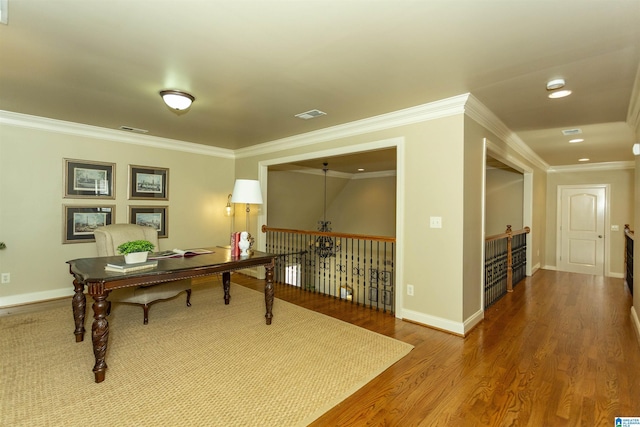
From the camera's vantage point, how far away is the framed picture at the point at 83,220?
13.7 feet

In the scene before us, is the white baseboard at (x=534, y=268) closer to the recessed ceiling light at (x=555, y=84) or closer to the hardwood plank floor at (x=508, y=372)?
the hardwood plank floor at (x=508, y=372)

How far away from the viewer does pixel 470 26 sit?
186cm

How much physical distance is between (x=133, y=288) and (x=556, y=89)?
4451mm

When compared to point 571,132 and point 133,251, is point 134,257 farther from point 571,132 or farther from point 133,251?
point 571,132

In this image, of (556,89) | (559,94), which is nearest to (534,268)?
(559,94)

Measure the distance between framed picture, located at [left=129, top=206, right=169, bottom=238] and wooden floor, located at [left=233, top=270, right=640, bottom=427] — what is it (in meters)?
2.91

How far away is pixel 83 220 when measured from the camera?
4293mm

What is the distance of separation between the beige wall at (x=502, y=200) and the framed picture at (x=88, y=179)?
7183 mm

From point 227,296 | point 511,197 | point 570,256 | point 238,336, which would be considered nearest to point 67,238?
point 227,296

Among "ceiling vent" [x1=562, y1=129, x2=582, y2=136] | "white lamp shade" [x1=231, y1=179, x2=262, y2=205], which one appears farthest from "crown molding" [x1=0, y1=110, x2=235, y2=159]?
"ceiling vent" [x1=562, y1=129, x2=582, y2=136]

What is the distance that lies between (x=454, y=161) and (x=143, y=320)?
3.68 meters

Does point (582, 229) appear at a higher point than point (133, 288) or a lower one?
higher

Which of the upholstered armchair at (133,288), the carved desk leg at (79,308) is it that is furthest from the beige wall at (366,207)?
the carved desk leg at (79,308)

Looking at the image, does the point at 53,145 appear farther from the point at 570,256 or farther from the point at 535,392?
the point at 570,256
